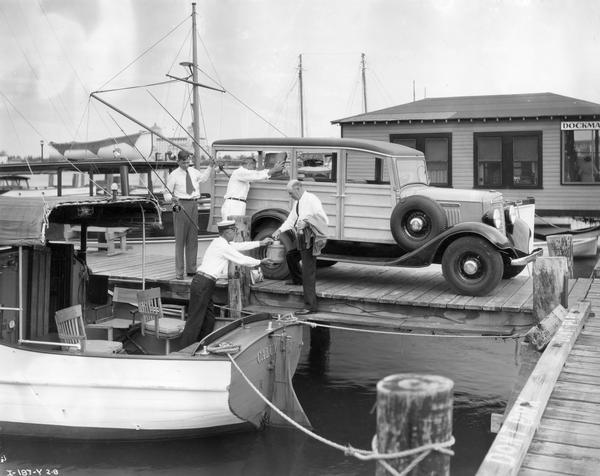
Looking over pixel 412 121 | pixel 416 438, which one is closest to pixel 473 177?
pixel 412 121

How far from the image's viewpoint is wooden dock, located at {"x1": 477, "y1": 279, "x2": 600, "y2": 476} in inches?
164

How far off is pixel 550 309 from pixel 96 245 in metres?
9.53

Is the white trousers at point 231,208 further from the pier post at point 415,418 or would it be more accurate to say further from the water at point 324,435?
the pier post at point 415,418

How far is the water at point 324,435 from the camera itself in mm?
7090

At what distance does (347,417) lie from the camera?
8914 mm

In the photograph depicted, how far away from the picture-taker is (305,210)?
8.80 m

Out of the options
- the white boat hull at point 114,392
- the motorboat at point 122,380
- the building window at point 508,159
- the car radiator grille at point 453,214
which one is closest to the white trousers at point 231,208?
the motorboat at point 122,380

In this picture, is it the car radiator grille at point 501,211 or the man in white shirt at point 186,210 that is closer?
the car radiator grille at point 501,211

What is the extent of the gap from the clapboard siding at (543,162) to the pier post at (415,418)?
16310 millimetres

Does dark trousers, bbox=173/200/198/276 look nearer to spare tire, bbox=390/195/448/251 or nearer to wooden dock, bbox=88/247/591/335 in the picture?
wooden dock, bbox=88/247/591/335

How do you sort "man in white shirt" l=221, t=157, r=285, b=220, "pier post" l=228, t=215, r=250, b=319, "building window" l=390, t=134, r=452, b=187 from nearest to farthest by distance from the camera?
"pier post" l=228, t=215, r=250, b=319, "man in white shirt" l=221, t=157, r=285, b=220, "building window" l=390, t=134, r=452, b=187

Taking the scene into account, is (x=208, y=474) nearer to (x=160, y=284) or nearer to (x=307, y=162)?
(x=160, y=284)

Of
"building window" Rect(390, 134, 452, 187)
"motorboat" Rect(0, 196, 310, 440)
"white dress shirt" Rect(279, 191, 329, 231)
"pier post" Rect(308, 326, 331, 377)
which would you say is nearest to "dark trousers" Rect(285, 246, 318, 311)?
"white dress shirt" Rect(279, 191, 329, 231)

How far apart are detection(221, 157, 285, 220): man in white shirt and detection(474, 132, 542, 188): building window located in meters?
10.2
